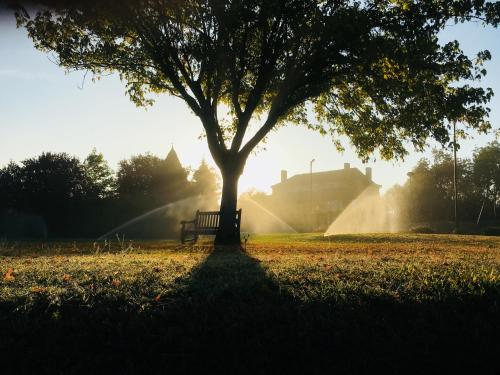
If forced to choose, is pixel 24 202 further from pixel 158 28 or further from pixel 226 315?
pixel 226 315

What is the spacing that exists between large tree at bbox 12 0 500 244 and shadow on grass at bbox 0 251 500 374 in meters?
12.5

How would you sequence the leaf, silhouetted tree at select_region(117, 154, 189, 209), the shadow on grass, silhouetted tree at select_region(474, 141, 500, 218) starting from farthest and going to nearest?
1. silhouetted tree at select_region(474, 141, 500, 218)
2. silhouetted tree at select_region(117, 154, 189, 209)
3. the leaf
4. the shadow on grass

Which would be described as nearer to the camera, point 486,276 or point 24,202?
point 486,276

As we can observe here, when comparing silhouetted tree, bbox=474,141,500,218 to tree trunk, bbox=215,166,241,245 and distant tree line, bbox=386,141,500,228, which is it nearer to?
distant tree line, bbox=386,141,500,228

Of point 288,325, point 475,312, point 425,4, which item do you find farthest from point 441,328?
point 425,4

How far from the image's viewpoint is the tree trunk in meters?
17.2

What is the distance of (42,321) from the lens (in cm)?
436

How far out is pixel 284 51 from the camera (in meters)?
18.0

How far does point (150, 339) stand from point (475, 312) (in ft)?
11.1

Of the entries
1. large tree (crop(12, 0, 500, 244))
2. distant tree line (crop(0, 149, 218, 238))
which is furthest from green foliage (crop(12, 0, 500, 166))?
distant tree line (crop(0, 149, 218, 238))

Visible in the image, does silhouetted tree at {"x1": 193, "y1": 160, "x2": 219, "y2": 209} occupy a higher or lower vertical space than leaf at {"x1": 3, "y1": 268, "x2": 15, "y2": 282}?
higher

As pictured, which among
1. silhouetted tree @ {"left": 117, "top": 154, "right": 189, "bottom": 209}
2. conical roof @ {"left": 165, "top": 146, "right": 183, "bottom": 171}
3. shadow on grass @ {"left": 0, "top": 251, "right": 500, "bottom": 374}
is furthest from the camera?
conical roof @ {"left": 165, "top": 146, "right": 183, "bottom": 171}

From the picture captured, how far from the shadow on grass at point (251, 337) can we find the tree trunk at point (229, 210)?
1240 centimetres

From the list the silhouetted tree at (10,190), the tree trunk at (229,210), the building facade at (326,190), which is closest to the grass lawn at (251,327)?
the tree trunk at (229,210)
